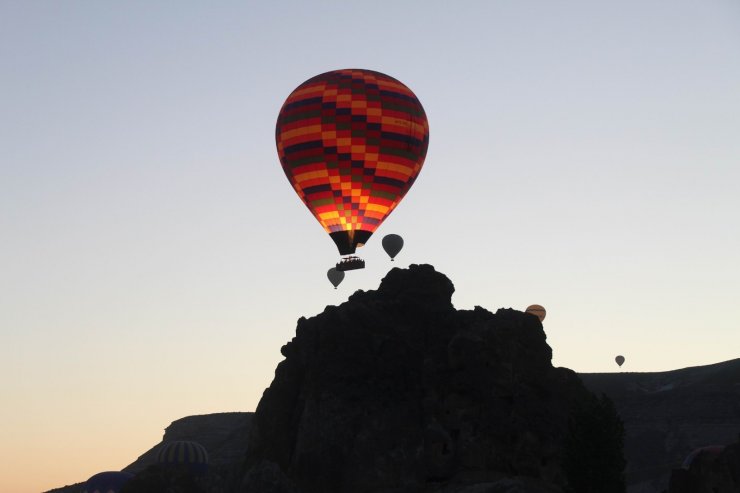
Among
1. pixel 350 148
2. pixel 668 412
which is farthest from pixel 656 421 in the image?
pixel 350 148

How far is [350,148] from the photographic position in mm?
90375

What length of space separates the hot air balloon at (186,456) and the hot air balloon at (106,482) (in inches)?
240

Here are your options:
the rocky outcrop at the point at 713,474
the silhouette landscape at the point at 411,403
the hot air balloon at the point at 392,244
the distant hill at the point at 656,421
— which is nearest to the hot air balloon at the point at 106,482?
the distant hill at the point at 656,421

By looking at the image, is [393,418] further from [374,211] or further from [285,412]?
[374,211]

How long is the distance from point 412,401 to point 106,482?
4531 cm

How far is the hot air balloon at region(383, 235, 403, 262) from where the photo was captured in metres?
106

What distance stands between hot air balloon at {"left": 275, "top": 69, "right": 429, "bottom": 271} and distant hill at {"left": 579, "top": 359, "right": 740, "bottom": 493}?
200 feet

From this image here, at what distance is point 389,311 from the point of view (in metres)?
103

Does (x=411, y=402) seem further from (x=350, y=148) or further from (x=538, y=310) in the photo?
(x=538, y=310)

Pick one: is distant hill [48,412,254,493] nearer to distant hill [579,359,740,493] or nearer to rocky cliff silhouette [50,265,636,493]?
distant hill [579,359,740,493]

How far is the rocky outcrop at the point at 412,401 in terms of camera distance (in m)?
91.0

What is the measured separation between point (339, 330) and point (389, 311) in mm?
5202

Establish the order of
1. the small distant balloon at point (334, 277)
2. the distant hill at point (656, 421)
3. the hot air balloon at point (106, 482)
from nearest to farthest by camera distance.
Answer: the small distant balloon at point (334, 277) < the hot air balloon at point (106, 482) < the distant hill at point (656, 421)

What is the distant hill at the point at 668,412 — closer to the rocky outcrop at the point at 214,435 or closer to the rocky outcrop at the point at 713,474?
the rocky outcrop at the point at 214,435
